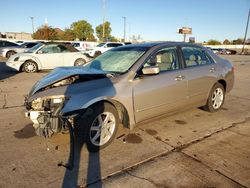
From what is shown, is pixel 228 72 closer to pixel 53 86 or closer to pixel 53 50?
pixel 53 86

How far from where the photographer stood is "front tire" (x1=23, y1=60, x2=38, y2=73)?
12.0 metres

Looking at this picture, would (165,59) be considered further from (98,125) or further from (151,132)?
(98,125)

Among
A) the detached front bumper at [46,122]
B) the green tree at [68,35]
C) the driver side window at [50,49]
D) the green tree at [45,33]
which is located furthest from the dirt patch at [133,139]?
the green tree at [68,35]

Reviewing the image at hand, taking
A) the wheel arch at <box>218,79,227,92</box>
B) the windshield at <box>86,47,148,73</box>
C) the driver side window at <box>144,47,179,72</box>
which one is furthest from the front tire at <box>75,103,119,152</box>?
the wheel arch at <box>218,79,227,92</box>

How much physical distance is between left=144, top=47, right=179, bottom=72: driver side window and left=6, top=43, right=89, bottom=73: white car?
8926mm

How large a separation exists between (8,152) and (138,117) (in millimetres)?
2065

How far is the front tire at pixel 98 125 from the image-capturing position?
3.37m

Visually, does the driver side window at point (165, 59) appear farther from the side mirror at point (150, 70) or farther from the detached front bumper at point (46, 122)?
the detached front bumper at point (46, 122)

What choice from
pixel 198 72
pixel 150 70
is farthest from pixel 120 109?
pixel 198 72

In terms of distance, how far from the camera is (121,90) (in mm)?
3684

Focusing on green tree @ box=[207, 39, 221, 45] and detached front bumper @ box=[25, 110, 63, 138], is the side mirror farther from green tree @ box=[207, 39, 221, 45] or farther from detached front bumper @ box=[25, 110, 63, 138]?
green tree @ box=[207, 39, 221, 45]

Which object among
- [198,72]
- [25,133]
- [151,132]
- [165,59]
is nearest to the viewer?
[25,133]

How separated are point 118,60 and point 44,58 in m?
8.85

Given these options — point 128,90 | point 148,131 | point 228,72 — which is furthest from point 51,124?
point 228,72
